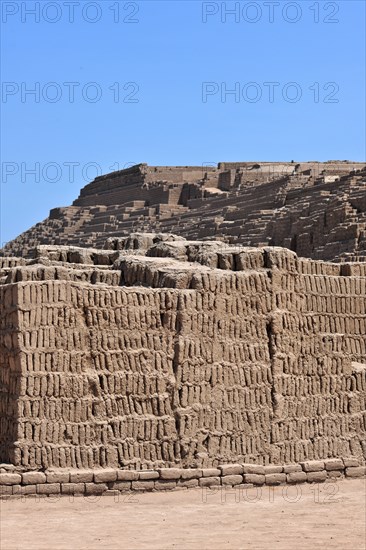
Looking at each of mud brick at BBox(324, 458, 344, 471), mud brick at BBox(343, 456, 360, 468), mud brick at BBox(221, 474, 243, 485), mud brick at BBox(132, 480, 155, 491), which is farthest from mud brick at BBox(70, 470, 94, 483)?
mud brick at BBox(343, 456, 360, 468)

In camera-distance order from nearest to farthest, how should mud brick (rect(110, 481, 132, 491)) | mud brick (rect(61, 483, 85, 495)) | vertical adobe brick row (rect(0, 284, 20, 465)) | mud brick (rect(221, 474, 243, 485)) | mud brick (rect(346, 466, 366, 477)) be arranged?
mud brick (rect(61, 483, 85, 495)), vertical adobe brick row (rect(0, 284, 20, 465)), mud brick (rect(110, 481, 132, 491)), mud brick (rect(221, 474, 243, 485)), mud brick (rect(346, 466, 366, 477))

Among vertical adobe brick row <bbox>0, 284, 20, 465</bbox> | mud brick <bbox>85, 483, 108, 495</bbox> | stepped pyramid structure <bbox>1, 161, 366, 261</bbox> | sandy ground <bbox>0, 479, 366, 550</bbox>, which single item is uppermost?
stepped pyramid structure <bbox>1, 161, 366, 261</bbox>

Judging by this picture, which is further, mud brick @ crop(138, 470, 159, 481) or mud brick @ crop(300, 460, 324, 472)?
mud brick @ crop(300, 460, 324, 472)

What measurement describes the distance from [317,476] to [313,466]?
0.10 m

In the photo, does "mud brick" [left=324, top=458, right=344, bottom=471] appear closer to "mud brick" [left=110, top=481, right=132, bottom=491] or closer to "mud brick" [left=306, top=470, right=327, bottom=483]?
"mud brick" [left=306, top=470, right=327, bottom=483]

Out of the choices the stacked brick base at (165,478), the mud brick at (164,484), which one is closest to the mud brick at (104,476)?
the stacked brick base at (165,478)

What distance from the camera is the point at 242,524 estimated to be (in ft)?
33.8

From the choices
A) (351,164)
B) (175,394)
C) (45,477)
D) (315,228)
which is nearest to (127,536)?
(45,477)

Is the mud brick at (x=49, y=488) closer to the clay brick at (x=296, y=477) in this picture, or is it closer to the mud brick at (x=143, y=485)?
the mud brick at (x=143, y=485)

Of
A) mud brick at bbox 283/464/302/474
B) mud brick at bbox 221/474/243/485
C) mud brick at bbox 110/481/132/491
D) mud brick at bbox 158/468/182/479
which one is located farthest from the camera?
mud brick at bbox 283/464/302/474

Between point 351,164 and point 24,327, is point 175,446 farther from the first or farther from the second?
point 351,164

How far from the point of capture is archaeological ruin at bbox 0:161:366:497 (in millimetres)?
11578

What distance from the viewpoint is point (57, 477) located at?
37.5 ft

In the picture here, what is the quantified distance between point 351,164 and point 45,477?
53.0 meters
